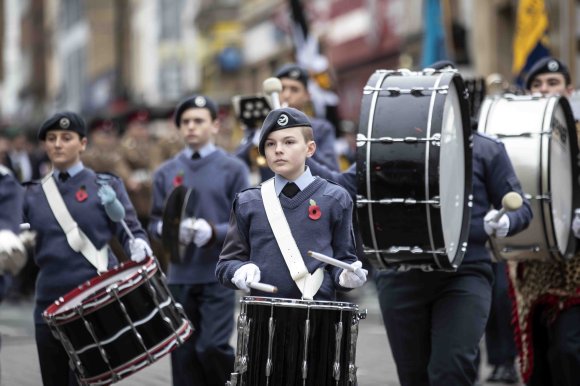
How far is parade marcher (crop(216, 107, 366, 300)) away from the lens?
22.4ft

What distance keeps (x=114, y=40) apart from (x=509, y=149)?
2779 inches

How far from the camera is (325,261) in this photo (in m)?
6.56

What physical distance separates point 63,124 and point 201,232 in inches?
43.4

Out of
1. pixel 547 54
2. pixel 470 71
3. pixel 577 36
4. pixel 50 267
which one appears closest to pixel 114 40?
pixel 470 71

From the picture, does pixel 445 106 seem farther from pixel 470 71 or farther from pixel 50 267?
pixel 470 71

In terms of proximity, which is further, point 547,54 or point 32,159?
point 32,159

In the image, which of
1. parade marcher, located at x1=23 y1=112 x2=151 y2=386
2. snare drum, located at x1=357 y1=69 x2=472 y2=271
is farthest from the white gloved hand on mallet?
parade marcher, located at x1=23 y1=112 x2=151 y2=386

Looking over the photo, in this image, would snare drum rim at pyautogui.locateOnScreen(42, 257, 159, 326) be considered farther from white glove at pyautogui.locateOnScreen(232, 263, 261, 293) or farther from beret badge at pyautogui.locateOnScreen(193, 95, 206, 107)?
beret badge at pyautogui.locateOnScreen(193, 95, 206, 107)

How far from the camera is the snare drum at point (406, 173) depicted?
711cm

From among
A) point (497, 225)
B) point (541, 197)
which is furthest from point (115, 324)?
point (541, 197)

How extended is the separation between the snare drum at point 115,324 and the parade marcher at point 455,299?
1223mm

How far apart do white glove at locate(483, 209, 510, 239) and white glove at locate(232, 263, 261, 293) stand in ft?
5.18

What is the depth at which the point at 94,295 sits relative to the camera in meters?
Answer: 7.90

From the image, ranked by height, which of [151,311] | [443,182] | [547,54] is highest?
[547,54]
